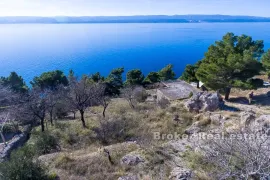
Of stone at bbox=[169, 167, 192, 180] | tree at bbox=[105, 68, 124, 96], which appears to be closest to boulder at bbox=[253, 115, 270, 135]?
stone at bbox=[169, 167, 192, 180]

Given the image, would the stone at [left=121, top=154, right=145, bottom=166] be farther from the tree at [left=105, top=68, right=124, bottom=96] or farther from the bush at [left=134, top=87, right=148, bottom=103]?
the tree at [left=105, top=68, right=124, bottom=96]

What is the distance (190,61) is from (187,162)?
68.2 meters

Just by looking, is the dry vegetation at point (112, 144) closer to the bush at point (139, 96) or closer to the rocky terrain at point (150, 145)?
the rocky terrain at point (150, 145)

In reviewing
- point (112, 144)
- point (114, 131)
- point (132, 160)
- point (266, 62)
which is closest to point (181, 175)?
point (132, 160)

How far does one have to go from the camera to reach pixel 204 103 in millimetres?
13812

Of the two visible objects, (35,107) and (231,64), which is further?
(231,64)

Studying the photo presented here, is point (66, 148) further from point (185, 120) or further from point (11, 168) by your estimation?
point (185, 120)

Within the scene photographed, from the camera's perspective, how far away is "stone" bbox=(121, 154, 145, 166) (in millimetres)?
7816

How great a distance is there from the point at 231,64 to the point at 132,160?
11167 mm

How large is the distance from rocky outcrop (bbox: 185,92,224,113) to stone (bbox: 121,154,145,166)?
276 inches

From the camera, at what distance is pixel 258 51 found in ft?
55.5

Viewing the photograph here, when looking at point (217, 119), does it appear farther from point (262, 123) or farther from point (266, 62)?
point (266, 62)

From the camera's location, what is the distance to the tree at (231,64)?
15469 mm

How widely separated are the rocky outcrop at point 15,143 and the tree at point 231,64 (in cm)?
1335
